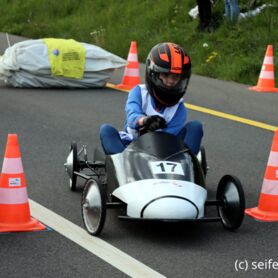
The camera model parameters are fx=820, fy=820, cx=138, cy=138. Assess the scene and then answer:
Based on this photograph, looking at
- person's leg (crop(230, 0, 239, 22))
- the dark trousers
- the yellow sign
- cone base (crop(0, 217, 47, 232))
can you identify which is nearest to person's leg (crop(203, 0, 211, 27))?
the dark trousers

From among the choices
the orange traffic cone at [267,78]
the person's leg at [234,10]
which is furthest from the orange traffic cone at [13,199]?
the person's leg at [234,10]

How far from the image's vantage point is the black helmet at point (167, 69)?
6711mm

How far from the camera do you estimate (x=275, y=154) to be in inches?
267

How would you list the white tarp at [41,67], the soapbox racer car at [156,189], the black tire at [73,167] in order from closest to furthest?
the soapbox racer car at [156,189] → the black tire at [73,167] → the white tarp at [41,67]

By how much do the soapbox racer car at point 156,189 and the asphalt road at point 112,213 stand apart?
0.64ft

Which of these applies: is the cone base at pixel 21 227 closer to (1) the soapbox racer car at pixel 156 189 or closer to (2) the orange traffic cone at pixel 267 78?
(1) the soapbox racer car at pixel 156 189

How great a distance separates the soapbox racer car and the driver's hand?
0.13 meters

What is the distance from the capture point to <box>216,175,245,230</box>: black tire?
20.1ft

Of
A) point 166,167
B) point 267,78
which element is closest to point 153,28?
point 267,78

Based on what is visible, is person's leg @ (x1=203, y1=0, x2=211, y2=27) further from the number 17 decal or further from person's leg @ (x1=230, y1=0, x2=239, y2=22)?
the number 17 decal

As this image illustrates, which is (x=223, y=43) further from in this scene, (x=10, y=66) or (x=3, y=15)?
(x=3, y=15)

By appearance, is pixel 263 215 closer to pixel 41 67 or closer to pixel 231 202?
pixel 231 202

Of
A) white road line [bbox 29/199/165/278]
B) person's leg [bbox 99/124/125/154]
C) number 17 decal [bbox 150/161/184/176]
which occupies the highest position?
person's leg [bbox 99/124/125/154]

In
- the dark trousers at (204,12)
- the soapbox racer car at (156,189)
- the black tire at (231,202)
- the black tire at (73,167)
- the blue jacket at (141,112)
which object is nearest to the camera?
the soapbox racer car at (156,189)
